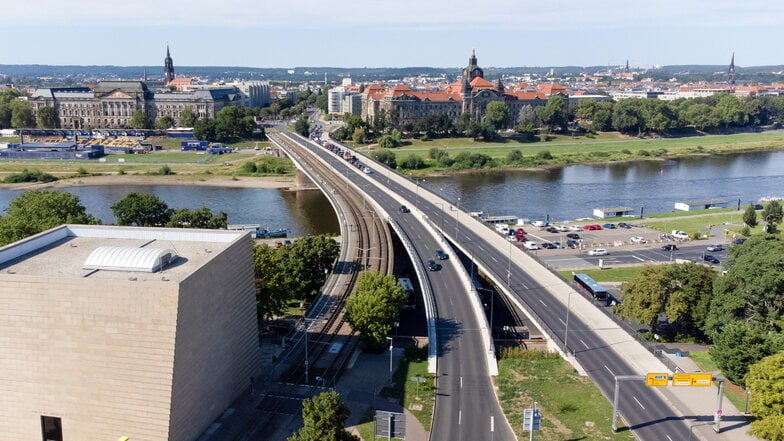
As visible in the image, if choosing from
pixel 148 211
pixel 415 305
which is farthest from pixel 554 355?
pixel 148 211

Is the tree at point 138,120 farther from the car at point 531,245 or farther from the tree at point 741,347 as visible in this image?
the tree at point 741,347

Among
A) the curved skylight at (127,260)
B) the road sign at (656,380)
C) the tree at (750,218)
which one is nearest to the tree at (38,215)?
the curved skylight at (127,260)

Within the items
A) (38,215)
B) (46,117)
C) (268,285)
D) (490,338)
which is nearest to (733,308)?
(490,338)

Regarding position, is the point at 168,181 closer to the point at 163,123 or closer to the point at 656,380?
the point at 163,123

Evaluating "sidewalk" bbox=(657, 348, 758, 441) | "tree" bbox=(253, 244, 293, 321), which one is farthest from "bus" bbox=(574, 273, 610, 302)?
"tree" bbox=(253, 244, 293, 321)

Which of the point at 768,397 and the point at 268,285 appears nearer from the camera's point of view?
the point at 768,397

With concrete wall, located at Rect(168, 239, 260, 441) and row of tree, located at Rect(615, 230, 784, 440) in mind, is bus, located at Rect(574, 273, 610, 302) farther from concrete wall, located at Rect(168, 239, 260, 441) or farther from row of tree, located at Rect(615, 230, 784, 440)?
concrete wall, located at Rect(168, 239, 260, 441)
